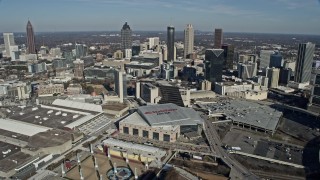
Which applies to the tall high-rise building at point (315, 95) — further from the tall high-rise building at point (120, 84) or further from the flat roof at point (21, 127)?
the flat roof at point (21, 127)

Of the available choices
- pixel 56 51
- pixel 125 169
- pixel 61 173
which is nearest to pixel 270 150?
pixel 125 169

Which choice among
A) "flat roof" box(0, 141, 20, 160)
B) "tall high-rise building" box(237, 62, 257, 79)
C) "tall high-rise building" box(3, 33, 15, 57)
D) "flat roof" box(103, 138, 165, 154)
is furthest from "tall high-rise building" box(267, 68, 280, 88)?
"tall high-rise building" box(3, 33, 15, 57)

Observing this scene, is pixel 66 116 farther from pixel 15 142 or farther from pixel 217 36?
→ pixel 217 36

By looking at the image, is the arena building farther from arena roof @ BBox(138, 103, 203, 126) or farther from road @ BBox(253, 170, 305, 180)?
road @ BBox(253, 170, 305, 180)

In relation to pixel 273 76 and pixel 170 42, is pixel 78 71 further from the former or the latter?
pixel 273 76

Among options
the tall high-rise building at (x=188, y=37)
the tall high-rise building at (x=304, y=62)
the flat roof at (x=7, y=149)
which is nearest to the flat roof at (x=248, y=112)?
the tall high-rise building at (x=304, y=62)

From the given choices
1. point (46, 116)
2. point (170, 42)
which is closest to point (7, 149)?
point (46, 116)
